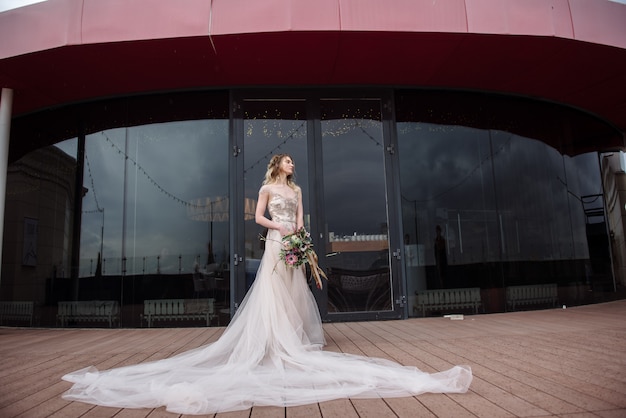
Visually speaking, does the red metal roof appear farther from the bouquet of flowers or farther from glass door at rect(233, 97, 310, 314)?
the bouquet of flowers

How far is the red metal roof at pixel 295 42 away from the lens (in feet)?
14.8

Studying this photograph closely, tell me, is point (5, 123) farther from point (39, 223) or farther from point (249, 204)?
point (249, 204)

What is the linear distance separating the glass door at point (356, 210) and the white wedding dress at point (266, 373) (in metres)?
1.90

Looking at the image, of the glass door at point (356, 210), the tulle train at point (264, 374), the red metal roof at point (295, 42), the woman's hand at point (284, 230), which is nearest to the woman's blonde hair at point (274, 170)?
the woman's hand at point (284, 230)

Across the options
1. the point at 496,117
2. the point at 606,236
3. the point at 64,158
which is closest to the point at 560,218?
the point at 606,236

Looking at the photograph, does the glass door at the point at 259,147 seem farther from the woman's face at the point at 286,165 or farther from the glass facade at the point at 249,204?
the woman's face at the point at 286,165

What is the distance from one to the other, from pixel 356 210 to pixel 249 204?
1456 millimetres

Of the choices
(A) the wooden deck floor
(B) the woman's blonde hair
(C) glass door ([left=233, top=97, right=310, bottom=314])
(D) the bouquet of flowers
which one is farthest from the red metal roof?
(A) the wooden deck floor

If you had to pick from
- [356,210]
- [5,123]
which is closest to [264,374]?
[356,210]

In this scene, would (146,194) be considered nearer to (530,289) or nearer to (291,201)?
(291,201)

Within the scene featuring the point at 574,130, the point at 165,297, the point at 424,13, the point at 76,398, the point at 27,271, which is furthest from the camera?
the point at 574,130

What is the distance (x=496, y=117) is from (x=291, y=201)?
4.22m

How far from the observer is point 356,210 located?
5.62 metres

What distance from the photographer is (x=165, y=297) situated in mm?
5457
